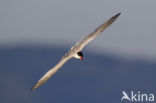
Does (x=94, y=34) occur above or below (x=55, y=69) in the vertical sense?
above

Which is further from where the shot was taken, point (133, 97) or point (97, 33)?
point (133, 97)

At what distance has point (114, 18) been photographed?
12.3 m

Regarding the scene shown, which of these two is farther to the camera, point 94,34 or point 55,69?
point 55,69

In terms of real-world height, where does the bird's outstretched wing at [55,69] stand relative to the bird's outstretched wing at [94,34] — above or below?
below

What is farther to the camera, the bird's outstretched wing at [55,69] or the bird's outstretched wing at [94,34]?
the bird's outstretched wing at [55,69]

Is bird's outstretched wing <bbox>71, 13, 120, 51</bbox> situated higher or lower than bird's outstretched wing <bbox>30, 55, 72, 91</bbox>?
higher

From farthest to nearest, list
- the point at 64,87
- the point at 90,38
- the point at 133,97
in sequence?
the point at 64,87, the point at 133,97, the point at 90,38

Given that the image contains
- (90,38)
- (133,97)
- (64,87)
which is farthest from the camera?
(64,87)

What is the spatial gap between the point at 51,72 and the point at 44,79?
221mm

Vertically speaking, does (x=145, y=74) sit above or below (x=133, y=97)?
above

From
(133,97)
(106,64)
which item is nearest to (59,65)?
(133,97)

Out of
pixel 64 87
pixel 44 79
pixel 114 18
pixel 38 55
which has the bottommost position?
pixel 44 79

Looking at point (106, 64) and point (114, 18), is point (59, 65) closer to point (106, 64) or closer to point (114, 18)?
point (114, 18)

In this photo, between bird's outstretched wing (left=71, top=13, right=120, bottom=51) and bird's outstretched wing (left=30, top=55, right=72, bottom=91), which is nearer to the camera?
bird's outstretched wing (left=71, top=13, right=120, bottom=51)
